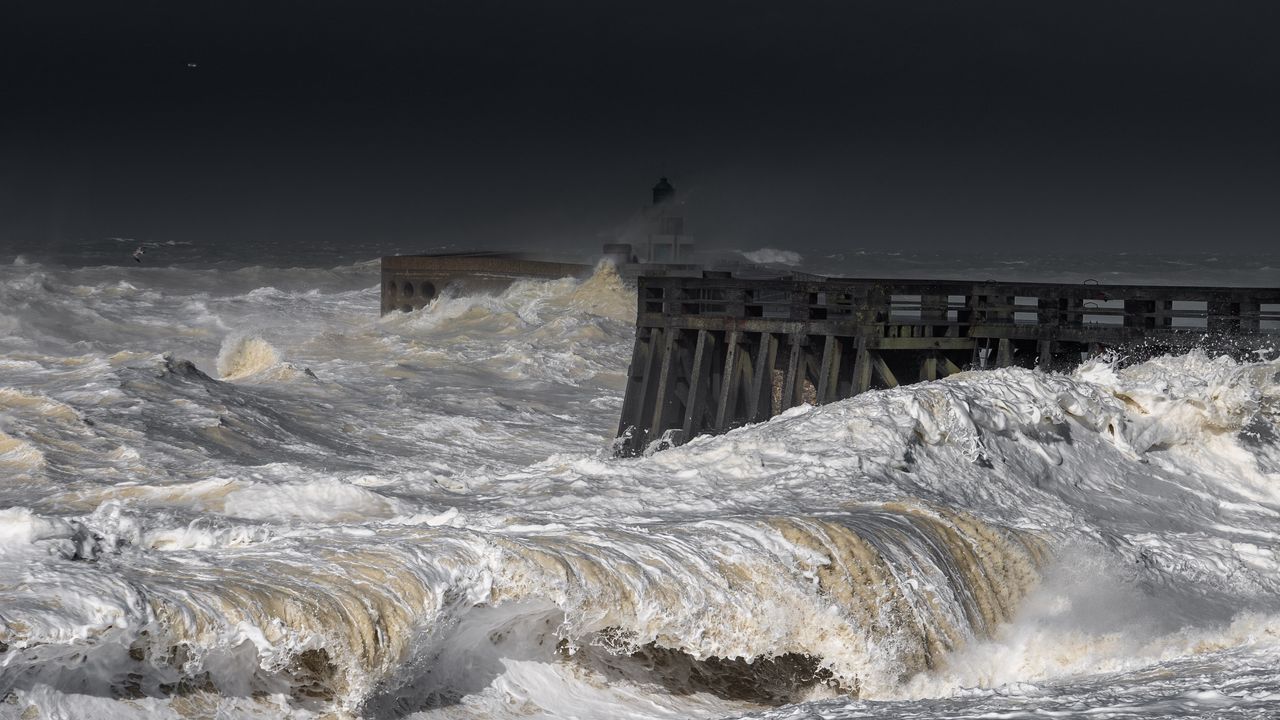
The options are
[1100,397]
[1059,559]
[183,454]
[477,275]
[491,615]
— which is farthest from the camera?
[477,275]

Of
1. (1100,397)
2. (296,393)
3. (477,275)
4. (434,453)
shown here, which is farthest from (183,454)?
(477,275)

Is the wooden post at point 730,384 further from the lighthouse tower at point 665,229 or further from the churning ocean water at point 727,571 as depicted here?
the lighthouse tower at point 665,229

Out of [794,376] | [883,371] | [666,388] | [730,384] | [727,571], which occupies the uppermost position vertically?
[883,371]

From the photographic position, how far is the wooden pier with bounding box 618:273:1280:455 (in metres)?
13.1

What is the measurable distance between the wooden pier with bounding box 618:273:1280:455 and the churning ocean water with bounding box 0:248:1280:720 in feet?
3.61

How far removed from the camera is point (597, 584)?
271 inches

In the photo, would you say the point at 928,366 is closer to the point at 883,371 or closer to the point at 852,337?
the point at 883,371

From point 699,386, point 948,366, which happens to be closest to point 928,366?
point 948,366

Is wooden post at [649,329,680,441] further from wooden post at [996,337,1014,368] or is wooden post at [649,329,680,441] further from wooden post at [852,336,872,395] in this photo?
wooden post at [996,337,1014,368]

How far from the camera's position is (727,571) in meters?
7.17

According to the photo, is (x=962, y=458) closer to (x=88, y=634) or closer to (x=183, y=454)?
(x=88, y=634)


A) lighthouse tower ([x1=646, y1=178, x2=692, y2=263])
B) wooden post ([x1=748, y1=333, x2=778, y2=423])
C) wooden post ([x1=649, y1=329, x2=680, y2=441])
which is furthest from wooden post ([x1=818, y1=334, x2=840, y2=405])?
lighthouse tower ([x1=646, y1=178, x2=692, y2=263])

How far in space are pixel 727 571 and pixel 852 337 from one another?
7159 millimetres

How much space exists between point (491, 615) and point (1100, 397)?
6264 mm
